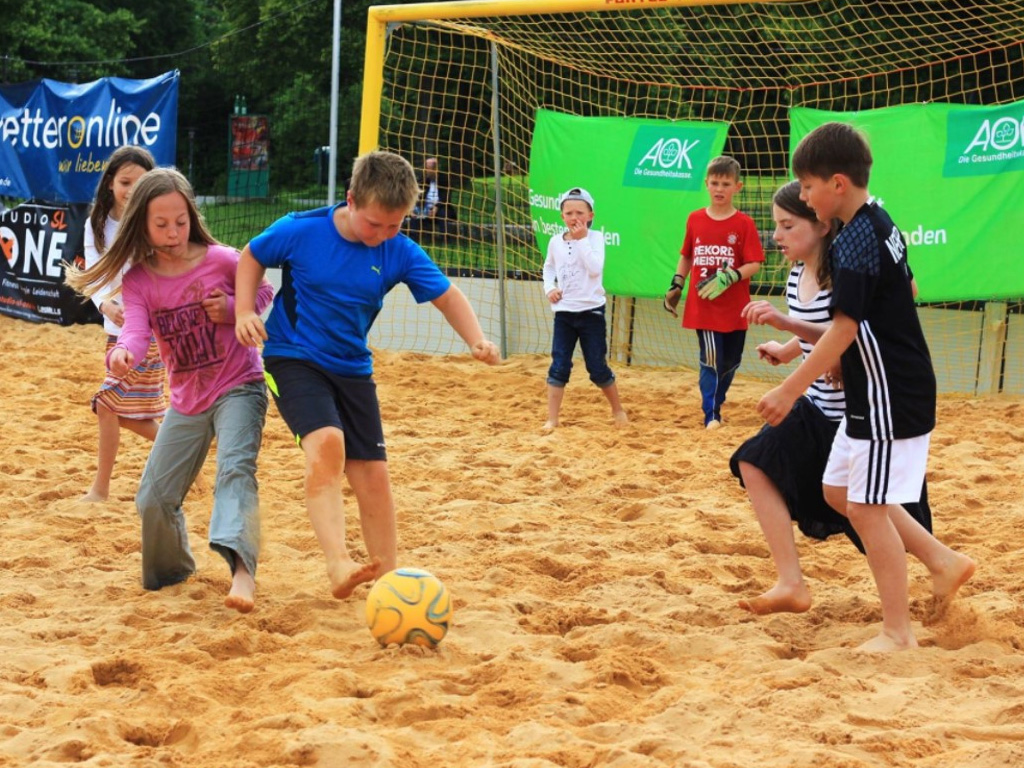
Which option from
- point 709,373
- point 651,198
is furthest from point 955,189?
point 709,373

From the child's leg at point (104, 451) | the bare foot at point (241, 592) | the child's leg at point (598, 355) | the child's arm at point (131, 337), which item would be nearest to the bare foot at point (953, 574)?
the bare foot at point (241, 592)

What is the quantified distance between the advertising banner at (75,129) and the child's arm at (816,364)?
32.0 feet

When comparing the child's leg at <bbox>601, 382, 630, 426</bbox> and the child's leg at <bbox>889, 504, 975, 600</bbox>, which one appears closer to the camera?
the child's leg at <bbox>889, 504, 975, 600</bbox>

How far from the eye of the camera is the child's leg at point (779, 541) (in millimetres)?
4480

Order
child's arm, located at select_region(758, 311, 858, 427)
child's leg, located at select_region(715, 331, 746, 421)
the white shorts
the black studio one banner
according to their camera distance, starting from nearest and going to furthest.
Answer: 1. child's arm, located at select_region(758, 311, 858, 427)
2. the white shorts
3. child's leg, located at select_region(715, 331, 746, 421)
4. the black studio one banner

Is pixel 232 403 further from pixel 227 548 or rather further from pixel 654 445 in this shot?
pixel 654 445

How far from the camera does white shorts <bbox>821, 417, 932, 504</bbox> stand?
157 inches

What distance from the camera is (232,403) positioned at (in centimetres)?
477

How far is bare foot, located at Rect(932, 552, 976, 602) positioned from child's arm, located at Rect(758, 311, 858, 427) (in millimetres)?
883

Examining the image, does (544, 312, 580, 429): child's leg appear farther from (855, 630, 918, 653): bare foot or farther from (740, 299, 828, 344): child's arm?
(855, 630, 918, 653): bare foot

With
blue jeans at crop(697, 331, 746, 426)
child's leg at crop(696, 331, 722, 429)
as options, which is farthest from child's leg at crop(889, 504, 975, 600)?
blue jeans at crop(697, 331, 746, 426)

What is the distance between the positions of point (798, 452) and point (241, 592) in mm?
2003

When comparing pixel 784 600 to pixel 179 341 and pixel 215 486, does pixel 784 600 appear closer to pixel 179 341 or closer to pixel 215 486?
A: pixel 215 486

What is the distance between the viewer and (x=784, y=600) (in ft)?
14.7
